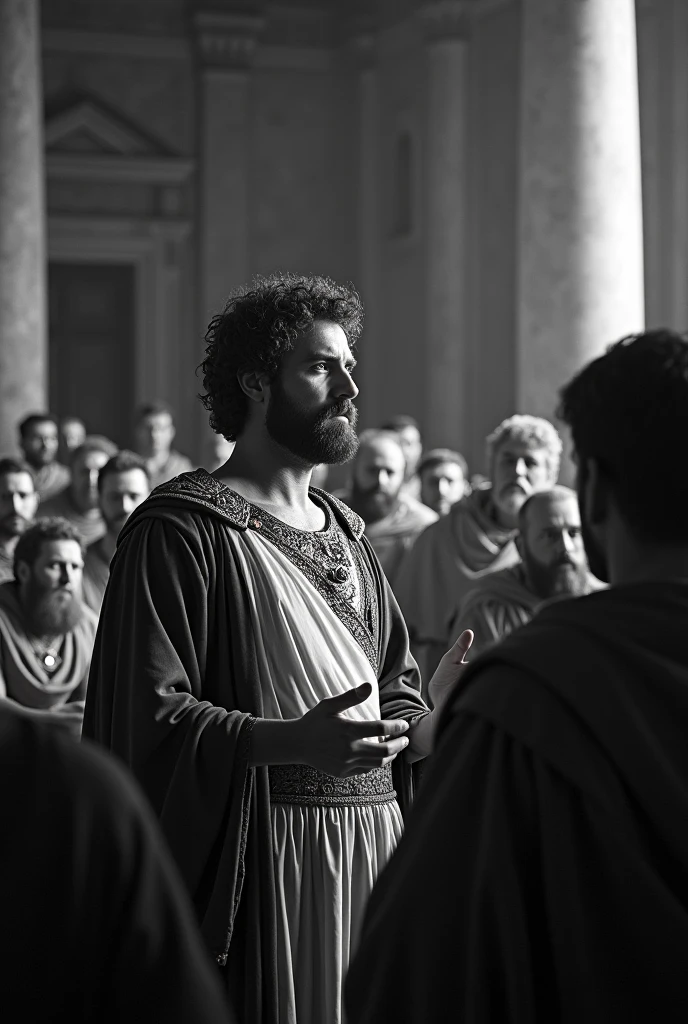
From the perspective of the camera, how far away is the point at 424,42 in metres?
17.1

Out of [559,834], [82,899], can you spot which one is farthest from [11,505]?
[82,899]

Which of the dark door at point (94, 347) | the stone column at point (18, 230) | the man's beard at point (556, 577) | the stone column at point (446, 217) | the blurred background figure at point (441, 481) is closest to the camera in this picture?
the man's beard at point (556, 577)

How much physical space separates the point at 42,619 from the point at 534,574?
6.38 feet

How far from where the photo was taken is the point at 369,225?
19.1 m

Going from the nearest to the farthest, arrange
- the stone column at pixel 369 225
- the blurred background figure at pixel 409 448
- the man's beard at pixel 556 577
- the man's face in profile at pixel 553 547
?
the man's face in profile at pixel 553 547, the man's beard at pixel 556 577, the blurred background figure at pixel 409 448, the stone column at pixel 369 225

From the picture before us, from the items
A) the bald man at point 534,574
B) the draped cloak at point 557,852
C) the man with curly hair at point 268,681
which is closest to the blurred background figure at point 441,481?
the bald man at point 534,574

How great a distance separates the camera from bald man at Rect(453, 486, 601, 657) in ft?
18.7

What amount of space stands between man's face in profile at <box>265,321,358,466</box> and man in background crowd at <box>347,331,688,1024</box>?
1.49 m

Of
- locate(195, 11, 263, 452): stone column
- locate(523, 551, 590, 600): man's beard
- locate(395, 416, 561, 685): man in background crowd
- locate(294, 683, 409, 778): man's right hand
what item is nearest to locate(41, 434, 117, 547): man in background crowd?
locate(395, 416, 561, 685): man in background crowd

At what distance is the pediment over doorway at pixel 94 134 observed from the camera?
17.9 meters

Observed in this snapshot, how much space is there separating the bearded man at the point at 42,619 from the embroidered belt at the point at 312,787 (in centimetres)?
309

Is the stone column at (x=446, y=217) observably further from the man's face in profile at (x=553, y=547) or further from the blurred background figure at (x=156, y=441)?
the man's face in profile at (x=553, y=547)

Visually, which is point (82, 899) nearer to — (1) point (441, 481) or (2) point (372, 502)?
(2) point (372, 502)

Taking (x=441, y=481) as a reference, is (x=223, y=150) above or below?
above
